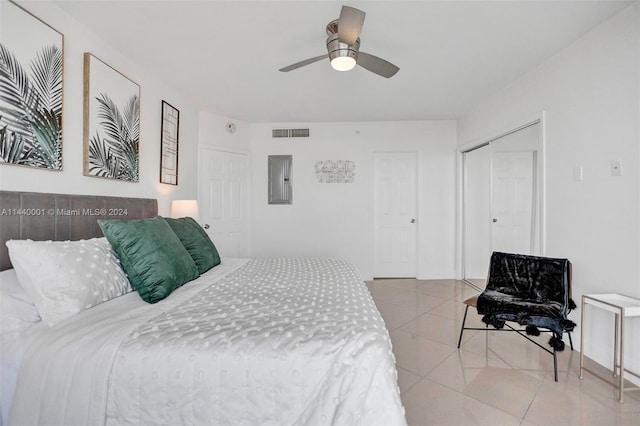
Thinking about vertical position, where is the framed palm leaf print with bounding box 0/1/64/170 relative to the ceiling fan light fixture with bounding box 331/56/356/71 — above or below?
below

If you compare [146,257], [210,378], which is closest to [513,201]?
[210,378]

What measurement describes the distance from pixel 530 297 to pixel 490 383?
2.82 feet

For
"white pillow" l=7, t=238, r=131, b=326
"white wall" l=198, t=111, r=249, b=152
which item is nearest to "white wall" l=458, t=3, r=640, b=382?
"white pillow" l=7, t=238, r=131, b=326

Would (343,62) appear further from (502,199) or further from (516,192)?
(502,199)

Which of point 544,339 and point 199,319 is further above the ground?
point 199,319

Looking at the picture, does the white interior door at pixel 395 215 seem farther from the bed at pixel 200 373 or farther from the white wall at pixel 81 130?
the bed at pixel 200 373

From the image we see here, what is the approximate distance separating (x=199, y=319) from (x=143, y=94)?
2450mm

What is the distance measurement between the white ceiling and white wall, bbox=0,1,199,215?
→ 0.33 feet

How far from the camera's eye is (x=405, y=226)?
4.50 metres

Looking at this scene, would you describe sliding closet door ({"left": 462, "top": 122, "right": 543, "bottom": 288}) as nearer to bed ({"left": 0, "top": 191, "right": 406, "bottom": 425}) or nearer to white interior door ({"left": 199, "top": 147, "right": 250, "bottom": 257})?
bed ({"left": 0, "top": 191, "right": 406, "bottom": 425})

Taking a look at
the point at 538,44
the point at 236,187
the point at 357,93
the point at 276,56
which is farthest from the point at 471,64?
the point at 236,187

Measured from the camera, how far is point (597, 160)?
82.4 inches

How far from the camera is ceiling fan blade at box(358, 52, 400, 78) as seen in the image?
1983 millimetres

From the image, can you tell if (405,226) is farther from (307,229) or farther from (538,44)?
(538,44)
